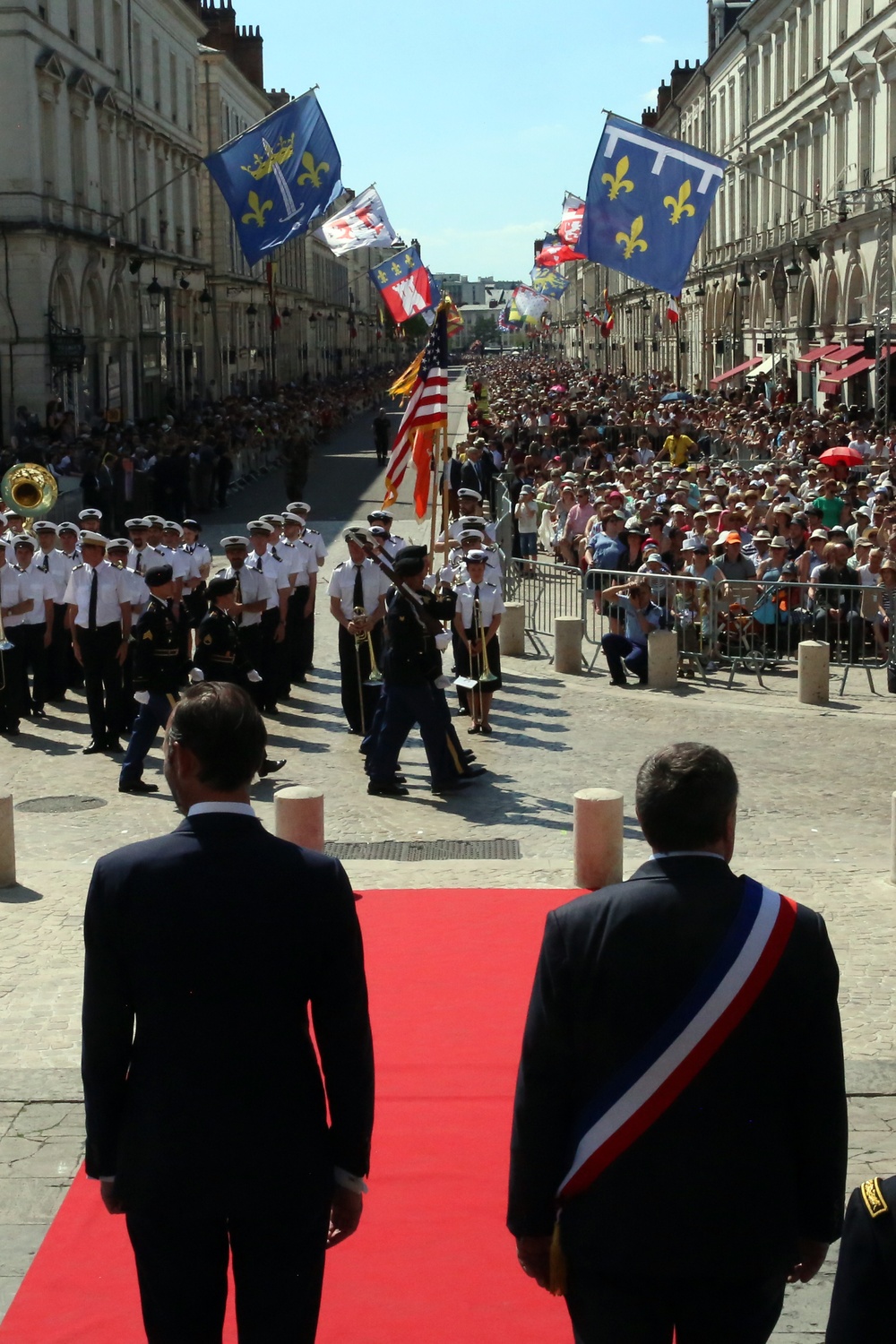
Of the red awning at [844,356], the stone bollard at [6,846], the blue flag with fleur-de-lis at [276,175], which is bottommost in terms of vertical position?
the stone bollard at [6,846]

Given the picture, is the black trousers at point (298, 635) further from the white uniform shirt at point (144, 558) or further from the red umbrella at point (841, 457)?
the red umbrella at point (841, 457)

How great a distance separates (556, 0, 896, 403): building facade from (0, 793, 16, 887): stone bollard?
2613 centimetres

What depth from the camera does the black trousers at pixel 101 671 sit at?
1297cm

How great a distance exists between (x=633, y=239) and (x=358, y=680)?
7527mm

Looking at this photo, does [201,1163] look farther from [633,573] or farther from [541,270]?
[541,270]

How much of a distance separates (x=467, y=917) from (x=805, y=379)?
4308 cm

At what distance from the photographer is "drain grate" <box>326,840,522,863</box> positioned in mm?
9891

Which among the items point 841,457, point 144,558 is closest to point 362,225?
point 841,457

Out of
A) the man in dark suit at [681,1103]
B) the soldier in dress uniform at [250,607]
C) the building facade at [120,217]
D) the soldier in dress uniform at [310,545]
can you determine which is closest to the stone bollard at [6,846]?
the soldier in dress uniform at [250,607]

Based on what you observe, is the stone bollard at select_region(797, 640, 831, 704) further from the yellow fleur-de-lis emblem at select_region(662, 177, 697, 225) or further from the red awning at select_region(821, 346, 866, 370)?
the red awning at select_region(821, 346, 866, 370)

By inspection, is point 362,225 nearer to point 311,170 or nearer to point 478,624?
point 311,170

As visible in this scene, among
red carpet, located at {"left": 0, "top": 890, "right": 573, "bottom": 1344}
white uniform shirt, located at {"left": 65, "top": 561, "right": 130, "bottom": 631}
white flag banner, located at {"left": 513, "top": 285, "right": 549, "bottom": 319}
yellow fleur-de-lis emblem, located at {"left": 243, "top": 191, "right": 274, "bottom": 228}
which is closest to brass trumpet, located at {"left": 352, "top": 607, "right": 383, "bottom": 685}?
white uniform shirt, located at {"left": 65, "top": 561, "right": 130, "bottom": 631}

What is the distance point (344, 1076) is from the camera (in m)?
3.43

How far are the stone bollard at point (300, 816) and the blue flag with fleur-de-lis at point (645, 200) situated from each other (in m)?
10.5
